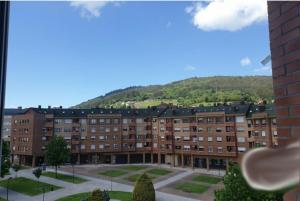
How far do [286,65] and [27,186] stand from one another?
152ft

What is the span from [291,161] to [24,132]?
68.6 metres

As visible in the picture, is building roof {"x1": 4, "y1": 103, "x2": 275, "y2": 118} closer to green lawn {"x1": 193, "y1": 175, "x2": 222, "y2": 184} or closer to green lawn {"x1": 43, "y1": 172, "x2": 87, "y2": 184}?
green lawn {"x1": 193, "y1": 175, "x2": 222, "y2": 184}

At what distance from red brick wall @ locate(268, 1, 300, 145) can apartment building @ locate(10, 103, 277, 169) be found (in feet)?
171

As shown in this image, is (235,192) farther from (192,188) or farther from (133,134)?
(133,134)

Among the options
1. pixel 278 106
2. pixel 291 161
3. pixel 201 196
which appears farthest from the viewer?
pixel 201 196

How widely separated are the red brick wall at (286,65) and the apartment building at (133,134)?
5218 centimetres

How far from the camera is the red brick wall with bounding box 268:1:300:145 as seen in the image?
237cm

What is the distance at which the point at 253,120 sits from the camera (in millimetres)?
50750

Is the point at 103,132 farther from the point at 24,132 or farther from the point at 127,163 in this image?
the point at 24,132

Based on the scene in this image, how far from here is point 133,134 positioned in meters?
66.8

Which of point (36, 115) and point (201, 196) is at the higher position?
point (36, 115)

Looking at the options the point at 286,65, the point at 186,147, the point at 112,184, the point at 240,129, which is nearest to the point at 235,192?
the point at 286,65

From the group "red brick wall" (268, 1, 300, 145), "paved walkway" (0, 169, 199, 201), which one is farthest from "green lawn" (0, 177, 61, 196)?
"red brick wall" (268, 1, 300, 145)

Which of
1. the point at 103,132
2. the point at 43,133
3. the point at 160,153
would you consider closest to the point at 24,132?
the point at 43,133
